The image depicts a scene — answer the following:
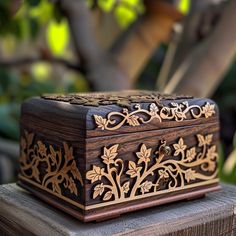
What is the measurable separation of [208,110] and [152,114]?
0.39 feet

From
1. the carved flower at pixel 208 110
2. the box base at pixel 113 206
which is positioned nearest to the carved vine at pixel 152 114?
the carved flower at pixel 208 110

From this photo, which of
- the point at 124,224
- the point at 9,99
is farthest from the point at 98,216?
the point at 9,99

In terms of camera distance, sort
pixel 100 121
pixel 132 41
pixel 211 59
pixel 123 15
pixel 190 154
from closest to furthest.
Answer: pixel 100 121
pixel 190 154
pixel 211 59
pixel 132 41
pixel 123 15

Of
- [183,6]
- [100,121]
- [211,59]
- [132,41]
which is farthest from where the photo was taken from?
[183,6]

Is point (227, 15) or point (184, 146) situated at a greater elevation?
point (227, 15)

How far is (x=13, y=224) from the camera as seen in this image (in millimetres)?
711

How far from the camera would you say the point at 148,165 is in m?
0.68

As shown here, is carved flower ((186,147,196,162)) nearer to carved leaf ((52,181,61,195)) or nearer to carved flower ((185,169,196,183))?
carved flower ((185,169,196,183))

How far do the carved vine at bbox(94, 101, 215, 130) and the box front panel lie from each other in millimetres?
18

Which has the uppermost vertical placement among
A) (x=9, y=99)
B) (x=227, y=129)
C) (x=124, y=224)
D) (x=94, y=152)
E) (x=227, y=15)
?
(x=227, y=15)

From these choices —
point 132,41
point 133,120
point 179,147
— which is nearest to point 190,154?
point 179,147

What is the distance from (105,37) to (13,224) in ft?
4.13

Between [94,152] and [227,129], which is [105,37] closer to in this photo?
[94,152]

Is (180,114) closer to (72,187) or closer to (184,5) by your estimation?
(72,187)
